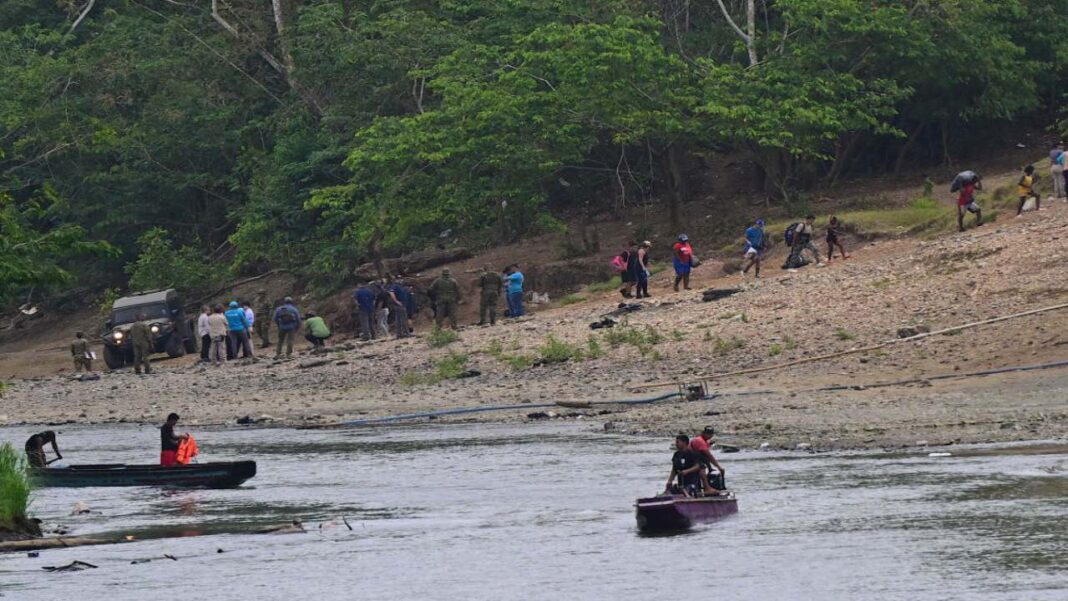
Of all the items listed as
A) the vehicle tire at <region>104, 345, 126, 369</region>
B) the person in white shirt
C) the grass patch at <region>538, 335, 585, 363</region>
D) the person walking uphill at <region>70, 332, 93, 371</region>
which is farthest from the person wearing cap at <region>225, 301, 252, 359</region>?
the grass patch at <region>538, 335, 585, 363</region>

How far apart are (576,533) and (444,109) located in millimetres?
26705

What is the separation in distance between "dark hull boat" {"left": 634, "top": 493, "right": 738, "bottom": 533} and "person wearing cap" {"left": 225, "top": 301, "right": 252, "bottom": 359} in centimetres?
2380

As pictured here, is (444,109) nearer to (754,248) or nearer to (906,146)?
(754,248)

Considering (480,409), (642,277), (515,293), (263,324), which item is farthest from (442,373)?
(263,324)

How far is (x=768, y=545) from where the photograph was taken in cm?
2095

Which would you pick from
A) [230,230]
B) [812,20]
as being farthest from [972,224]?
[230,230]

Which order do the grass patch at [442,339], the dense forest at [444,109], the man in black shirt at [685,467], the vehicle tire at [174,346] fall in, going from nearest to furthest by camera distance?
the man in black shirt at [685,467] → the grass patch at [442,339] → the dense forest at [444,109] → the vehicle tire at [174,346]

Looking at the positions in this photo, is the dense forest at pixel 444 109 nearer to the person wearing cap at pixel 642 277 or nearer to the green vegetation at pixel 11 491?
the person wearing cap at pixel 642 277

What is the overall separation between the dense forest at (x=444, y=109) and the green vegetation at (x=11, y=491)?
17.3 meters

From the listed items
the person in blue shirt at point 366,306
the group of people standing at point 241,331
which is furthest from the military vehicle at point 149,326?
the person in blue shirt at point 366,306

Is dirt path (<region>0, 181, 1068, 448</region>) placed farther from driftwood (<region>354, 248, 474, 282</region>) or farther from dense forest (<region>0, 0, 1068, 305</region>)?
driftwood (<region>354, 248, 474, 282</region>)

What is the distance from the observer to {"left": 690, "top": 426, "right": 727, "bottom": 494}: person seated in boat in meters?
21.1

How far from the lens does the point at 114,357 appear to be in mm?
47656

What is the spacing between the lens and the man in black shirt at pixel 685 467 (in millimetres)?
21073
